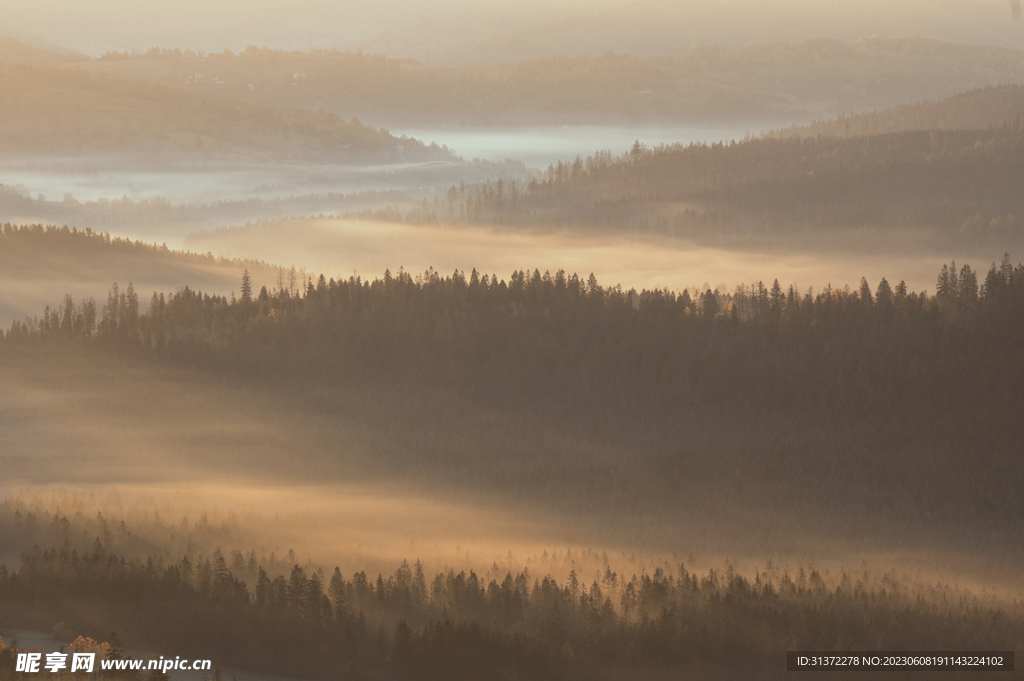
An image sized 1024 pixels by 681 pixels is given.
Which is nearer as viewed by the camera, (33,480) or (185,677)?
(185,677)

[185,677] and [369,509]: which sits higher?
[185,677]

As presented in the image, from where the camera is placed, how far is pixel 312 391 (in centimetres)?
19375

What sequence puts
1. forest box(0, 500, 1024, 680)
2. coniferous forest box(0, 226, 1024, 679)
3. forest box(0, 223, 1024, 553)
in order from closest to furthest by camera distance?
1. forest box(0, 500, 1024, 680)
2. coniferous forest box(0, 226, 1024, 679)
3. forest box(0, 223, 1024, 553)

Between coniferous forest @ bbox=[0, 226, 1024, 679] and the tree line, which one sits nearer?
the tree line

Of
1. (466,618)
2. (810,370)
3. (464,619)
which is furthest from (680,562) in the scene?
(810,370)

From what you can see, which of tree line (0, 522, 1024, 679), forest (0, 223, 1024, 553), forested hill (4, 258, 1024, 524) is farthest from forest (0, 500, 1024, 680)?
forested hill (4, 258, 1024, 524)

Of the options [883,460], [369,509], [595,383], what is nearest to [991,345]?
[883,460]

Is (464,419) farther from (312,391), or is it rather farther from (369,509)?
(369,509)

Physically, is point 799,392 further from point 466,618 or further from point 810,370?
point 466,618

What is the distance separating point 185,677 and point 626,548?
202ft

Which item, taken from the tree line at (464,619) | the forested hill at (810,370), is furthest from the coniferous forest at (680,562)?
the forested hill at (810,370)

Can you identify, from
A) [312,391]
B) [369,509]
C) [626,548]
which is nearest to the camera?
[626,548]

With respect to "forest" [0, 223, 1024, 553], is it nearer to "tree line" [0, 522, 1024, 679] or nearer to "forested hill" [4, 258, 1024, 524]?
"forested hill" [4, 258, 1024, 524]

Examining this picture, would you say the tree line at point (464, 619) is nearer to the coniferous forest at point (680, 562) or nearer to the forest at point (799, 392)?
the coniferous forest at point (680, 562)
